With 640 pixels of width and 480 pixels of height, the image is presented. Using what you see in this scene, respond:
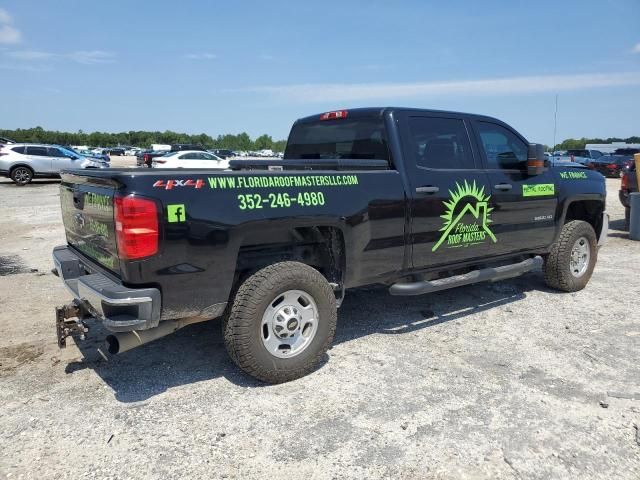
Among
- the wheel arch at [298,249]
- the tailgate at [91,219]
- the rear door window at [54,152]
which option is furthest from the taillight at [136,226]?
the rear door window at [54,152]

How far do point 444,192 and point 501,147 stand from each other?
1.22m

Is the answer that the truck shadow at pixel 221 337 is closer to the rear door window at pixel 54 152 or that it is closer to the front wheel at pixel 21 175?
the front wheel at pixel 21 175

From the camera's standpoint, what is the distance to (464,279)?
467 centimetres

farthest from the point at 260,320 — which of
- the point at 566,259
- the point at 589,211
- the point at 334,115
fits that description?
the point at 589,211

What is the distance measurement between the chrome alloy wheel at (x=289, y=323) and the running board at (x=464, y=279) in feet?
2.89

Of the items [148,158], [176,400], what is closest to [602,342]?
[176,400]

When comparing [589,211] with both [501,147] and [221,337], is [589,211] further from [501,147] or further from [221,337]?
[221,337]

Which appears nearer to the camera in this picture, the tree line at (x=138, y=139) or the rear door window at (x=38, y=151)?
the rear door window at (x=38, y=151)

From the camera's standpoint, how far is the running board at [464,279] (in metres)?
4.27

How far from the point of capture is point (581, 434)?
3.00 m

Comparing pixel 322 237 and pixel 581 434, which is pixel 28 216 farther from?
pixel 581 434

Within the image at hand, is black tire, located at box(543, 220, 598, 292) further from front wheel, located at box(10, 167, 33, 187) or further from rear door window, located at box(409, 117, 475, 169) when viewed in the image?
front wheel, located at box(10, 167, 33, 187)

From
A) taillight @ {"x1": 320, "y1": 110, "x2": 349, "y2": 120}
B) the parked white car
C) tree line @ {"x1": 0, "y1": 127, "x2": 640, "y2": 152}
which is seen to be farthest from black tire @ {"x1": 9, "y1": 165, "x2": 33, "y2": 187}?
tree line @ {"x1": 0, "y1": 127, "x2": 640, "y2": 152}

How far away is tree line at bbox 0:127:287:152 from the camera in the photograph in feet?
431
